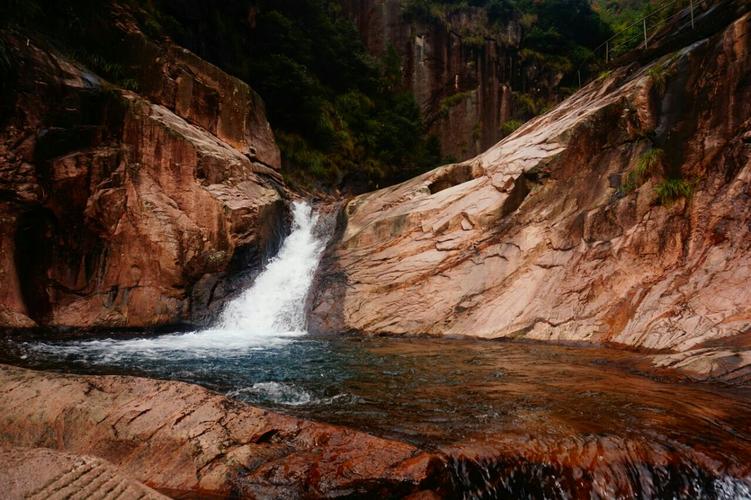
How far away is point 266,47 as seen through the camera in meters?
21.8

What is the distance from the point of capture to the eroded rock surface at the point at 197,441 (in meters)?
3.16

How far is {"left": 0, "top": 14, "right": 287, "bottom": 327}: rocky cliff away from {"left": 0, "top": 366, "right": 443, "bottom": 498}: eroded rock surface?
8316 mm

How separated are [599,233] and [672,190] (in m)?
1.73

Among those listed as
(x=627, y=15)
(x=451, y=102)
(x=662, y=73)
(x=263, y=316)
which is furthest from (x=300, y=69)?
(x=627, y=15)

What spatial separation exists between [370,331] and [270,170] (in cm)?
872

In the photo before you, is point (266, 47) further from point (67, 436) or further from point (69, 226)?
point (67, 436)

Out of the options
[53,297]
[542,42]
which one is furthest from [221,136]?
[542,42]

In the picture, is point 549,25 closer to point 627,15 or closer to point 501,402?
point 627,15

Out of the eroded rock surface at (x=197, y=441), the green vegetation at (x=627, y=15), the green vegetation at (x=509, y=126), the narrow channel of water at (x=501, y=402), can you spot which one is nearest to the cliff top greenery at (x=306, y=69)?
the green vegetation at (x=627, y=15)

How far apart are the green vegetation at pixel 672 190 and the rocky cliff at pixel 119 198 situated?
36.8 feet

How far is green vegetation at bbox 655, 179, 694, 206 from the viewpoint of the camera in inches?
374

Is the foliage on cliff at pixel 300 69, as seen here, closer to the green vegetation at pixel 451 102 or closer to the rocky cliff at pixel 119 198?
the rocky cliff at pixel 119 198

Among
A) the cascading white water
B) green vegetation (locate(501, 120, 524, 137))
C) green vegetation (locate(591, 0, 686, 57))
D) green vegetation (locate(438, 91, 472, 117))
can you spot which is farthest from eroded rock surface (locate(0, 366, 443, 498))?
green vegetation (locate(438, 91, 472, 117))

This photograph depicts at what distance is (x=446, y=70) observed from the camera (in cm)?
3086
